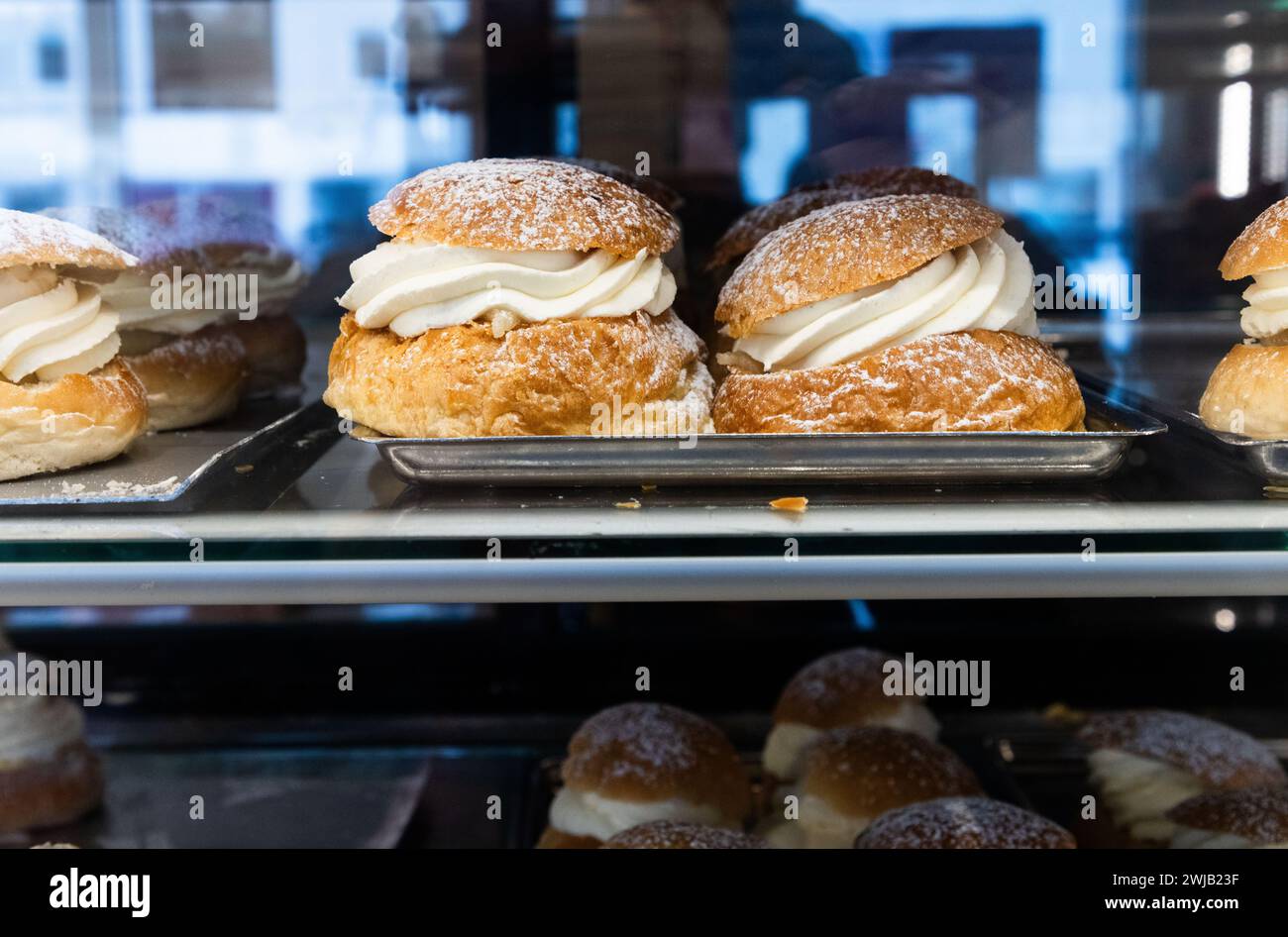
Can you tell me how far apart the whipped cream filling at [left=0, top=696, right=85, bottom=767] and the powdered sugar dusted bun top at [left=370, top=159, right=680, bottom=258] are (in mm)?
1209

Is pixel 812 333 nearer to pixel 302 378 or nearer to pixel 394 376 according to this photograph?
pixel 394 376

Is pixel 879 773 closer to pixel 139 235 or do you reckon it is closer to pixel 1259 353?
pixel 1259 353

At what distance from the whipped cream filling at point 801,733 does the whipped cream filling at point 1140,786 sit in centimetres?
29

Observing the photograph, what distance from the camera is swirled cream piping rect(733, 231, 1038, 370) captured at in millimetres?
1410

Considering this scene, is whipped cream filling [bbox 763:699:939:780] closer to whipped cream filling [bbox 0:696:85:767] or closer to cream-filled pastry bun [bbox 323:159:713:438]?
cream-filled pastry bun [bbox 323:159:713:438]

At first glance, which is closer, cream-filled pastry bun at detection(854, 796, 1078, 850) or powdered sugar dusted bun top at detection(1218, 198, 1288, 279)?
powdered sugar dusted bun top at detection(1218, 198, 1288, 279)

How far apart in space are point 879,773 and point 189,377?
4.03ft

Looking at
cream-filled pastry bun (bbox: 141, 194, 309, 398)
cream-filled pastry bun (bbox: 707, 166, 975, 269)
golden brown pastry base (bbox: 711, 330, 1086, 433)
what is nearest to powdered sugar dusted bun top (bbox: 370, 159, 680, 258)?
golden brown pastry base (bbox: 711, 330, 1086, 433)

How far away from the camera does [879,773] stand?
193 cm

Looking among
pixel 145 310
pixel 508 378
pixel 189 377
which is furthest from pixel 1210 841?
pixel 145 310

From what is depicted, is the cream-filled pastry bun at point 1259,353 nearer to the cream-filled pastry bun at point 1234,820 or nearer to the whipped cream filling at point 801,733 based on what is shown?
the cream-filled pastry bun at point 1234,820

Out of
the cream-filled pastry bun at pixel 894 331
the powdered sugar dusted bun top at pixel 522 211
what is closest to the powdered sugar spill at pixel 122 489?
the powdered sugar dusted bun top at pixel 522 211
